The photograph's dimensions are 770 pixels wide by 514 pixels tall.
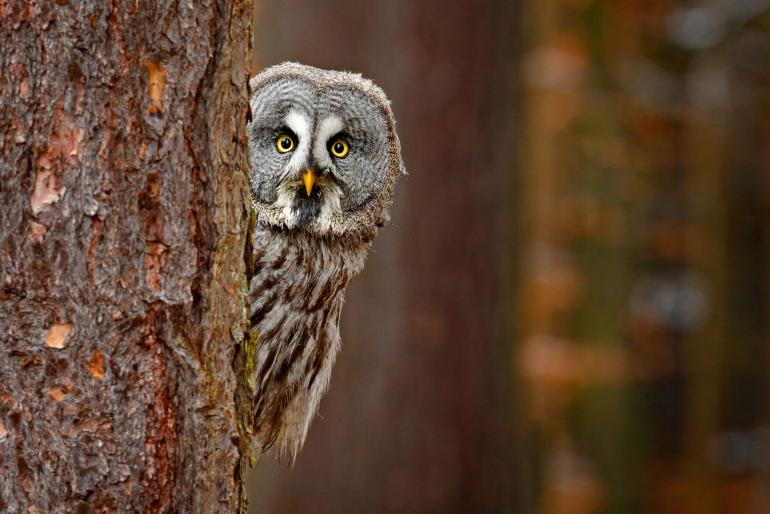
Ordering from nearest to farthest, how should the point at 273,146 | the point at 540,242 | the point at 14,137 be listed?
the point at 14,137
the point at 273,146
the point at 540,242

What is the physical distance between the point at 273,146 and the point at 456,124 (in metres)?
1.45

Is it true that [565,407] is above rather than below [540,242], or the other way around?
below

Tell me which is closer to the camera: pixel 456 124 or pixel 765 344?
pixel 456 124

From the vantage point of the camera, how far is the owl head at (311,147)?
2.40 m

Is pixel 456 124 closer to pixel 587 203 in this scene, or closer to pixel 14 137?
pixel 14 137

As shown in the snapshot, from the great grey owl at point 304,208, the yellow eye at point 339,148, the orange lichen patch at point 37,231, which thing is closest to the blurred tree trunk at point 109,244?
the orange lichen patch at point 37,231

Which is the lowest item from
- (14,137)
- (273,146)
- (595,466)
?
(595,466)

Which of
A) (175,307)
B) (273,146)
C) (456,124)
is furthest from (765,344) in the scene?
(175,307)

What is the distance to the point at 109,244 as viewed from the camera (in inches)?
55.3

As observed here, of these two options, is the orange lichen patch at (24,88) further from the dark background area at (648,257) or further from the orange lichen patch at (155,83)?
the dark background area at (648,257)

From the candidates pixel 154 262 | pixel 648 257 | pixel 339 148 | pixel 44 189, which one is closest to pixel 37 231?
pixel 44 189

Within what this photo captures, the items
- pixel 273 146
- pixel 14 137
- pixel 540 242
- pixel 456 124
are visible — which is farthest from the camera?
pixel 540 242

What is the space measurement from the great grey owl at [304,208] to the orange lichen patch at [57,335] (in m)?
0.93

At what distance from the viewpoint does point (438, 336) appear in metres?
3.79
